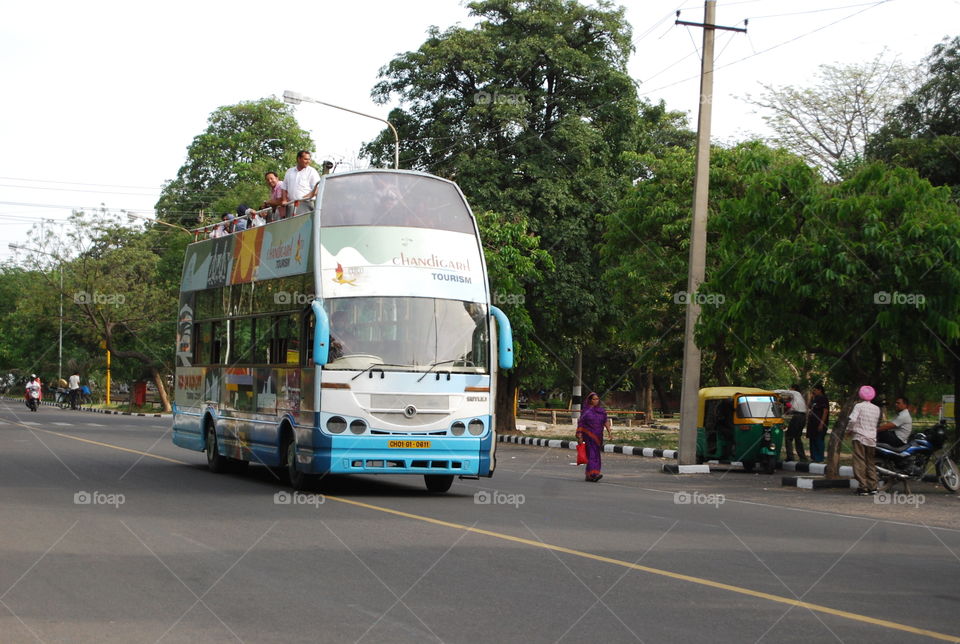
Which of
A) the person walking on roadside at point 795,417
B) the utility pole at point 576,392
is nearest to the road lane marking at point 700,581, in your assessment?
the person walking on roadside at point 795,417

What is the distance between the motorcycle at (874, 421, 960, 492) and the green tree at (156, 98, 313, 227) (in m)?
50.1

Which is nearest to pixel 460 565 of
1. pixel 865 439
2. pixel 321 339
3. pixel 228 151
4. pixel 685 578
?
pixel 685 578

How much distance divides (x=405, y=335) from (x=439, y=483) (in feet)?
8.42

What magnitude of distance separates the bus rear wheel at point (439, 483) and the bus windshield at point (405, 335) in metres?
1.95

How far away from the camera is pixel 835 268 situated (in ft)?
59.8

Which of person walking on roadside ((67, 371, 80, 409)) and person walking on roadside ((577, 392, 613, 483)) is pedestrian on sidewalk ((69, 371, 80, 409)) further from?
person walking on roadside ((577, 392, 613, 483))

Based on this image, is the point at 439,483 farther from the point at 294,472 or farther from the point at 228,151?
the point at 228,151

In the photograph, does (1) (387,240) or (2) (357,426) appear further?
(1) (387,240)

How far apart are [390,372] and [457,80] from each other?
75.6ft

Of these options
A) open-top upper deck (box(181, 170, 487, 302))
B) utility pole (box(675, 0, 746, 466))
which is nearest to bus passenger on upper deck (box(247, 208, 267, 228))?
open-top upper deck (box(181, 170, 487, 302))

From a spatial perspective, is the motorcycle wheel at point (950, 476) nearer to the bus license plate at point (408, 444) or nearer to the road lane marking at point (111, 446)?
the bus license plate at point (408, 444)

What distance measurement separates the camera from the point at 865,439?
17453mm

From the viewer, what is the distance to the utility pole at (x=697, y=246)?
2248 cm

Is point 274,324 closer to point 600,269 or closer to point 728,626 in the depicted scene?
point 728,626
